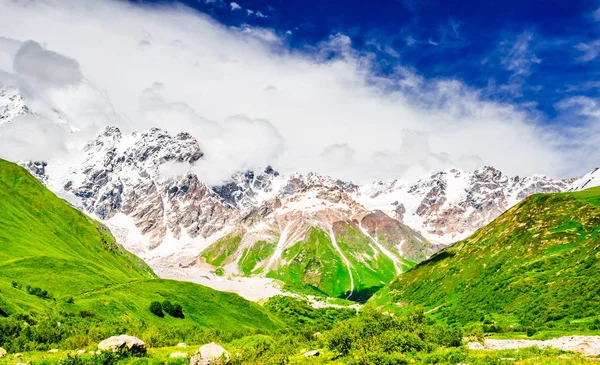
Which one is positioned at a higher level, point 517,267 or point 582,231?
point 582,231

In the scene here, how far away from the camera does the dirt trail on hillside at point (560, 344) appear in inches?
1623

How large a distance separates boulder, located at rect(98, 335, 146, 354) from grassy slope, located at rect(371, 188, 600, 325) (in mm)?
68996

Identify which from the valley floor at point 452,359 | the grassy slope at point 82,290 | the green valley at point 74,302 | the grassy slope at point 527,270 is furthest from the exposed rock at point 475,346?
the grassy slope at point 82,290

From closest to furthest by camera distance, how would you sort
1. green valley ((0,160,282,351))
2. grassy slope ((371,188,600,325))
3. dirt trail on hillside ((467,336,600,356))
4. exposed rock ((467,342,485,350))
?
1. dirt trail on hillside ((467,336,600,356))
2. exposed rock ((467,342,485,350))
3. green valley ((0,160,282,351))
4. grassy slope ((371,188,600,325))

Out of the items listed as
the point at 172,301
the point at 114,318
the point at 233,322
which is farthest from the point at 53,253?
the point at 114,318

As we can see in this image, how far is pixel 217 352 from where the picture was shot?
39.7 m

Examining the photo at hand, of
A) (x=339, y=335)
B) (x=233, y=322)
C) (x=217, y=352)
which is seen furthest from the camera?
(x=233, y=322)

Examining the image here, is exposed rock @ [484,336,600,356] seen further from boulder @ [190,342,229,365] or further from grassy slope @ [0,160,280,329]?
grassy slope @ [0,160,280,329]

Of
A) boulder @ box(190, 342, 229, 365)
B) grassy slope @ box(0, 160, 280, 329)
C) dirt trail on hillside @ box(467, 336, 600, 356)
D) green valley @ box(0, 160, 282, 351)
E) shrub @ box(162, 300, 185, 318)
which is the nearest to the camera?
boulder @ box(190, 342, 229, 365)

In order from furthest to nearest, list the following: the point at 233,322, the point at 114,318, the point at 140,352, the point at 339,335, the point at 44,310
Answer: the point at 233,322 → the point at 114,318 → the point at 44,310 → the point at 339,335 → the point at 140,352

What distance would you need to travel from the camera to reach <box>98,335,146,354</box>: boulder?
41.3m

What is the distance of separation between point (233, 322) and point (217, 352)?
9842cm

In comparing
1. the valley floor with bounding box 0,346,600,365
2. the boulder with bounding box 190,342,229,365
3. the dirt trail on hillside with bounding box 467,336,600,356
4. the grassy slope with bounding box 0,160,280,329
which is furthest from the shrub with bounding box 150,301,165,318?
the dirt trail on hillside with bounding box 467,336,600,356

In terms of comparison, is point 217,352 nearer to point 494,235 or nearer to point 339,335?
point 339,335
